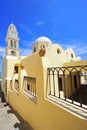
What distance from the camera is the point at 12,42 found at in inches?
688

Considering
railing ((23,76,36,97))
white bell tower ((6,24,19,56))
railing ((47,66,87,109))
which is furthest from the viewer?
white bell tower ((6,24,19,56))

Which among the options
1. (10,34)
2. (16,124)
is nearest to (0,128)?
(16,124)

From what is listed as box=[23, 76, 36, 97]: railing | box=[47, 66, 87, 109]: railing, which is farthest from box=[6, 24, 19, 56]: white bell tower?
box=[47, 66, 87, 109]: railing

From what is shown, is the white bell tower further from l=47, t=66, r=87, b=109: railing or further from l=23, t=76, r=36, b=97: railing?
l=47, t=66, r=87, b=109: railing

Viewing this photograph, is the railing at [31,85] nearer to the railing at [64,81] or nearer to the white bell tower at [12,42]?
the railing at [64,81]

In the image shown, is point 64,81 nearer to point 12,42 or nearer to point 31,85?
point 31,85

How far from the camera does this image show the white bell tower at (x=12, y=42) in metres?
16.6

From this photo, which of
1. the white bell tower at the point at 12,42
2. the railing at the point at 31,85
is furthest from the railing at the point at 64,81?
the white bell tower at the point at 12,42

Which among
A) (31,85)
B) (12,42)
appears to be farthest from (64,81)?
(12,42)

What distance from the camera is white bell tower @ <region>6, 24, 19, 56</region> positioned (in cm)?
1664

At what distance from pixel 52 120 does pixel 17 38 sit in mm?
17890

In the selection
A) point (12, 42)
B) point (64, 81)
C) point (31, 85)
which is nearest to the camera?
point (64, 81)

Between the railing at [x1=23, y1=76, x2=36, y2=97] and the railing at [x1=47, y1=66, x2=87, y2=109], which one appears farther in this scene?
the railing at [x1=23, y1=76, x2=36, y2=97]

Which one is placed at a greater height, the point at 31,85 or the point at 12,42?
the point at 12,42
